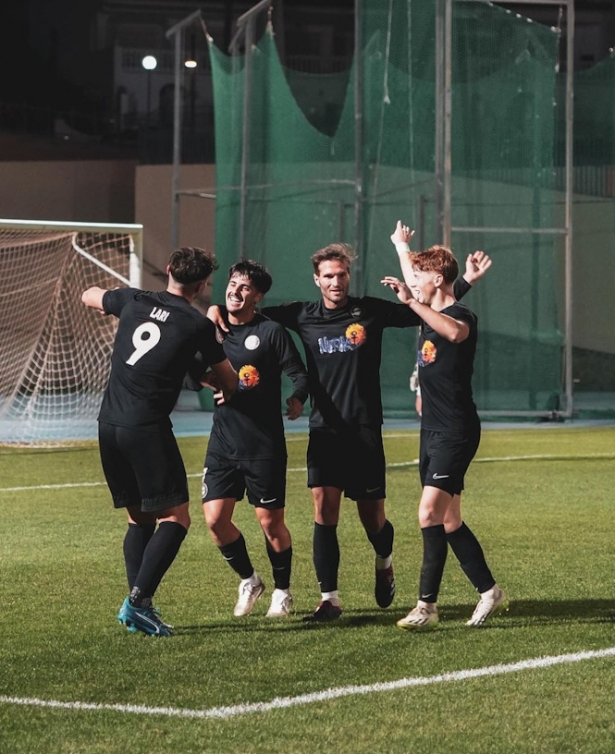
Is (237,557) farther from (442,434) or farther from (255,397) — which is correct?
(442,434)

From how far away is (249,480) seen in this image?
6.55 meters

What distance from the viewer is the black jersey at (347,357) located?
6570 millimetres

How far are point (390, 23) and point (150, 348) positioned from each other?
1331cm

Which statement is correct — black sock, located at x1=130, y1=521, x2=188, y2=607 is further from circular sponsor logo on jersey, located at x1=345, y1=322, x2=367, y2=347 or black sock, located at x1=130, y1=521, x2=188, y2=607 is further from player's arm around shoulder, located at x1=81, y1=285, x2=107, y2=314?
circular sponsor logo on jersey, located at x1=345, y1=322, x2=367, y2=347

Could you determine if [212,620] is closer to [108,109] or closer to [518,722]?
[518,722]

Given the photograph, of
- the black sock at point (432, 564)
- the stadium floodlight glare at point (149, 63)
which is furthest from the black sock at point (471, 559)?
the stadium floodlight glare at point (149, 63)

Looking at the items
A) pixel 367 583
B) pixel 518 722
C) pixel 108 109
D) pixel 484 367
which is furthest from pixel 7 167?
pixel 518 722

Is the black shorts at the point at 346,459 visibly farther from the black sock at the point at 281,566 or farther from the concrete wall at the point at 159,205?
the concrete wall at the point at 159,205

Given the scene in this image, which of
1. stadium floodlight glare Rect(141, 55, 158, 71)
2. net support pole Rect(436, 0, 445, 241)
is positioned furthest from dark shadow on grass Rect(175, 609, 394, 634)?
stadium floodlight glare Rect(141, 55, 158, 71)

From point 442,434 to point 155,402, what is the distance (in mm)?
1377

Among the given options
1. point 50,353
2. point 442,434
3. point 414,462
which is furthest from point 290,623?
point 50,353

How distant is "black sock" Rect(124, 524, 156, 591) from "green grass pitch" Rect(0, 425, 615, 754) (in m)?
0.29

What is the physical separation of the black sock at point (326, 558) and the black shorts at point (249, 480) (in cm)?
25

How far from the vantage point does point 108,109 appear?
37.8 m
